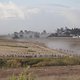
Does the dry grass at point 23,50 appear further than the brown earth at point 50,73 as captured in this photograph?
Yes

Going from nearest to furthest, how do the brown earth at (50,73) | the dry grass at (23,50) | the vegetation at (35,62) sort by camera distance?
the brown earth at (50,73)
the vegetation at (35,62)
the dry grass at (23,50)

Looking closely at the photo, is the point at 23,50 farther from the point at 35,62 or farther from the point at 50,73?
the point at 50,73

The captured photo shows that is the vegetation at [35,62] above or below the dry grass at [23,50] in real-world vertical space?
below

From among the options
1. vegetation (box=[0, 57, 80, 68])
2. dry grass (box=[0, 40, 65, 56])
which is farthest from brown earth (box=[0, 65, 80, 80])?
dry grass (box=[0, 40, 65, 56])

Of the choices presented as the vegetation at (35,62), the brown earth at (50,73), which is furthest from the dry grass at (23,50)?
the brown earth at (50,73)

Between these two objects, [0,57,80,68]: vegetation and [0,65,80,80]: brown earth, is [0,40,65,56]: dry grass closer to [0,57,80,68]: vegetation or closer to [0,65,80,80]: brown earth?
[0,57,80,68]: vegetation

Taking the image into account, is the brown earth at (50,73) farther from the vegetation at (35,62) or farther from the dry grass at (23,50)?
the dry grass at (23,50)

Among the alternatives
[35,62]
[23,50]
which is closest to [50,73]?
[35,62]

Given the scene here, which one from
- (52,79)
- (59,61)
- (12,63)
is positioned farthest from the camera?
(59,61)

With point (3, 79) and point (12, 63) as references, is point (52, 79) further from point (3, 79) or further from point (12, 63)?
point (12, 63)

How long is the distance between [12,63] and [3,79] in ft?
45.1

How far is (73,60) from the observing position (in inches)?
2270

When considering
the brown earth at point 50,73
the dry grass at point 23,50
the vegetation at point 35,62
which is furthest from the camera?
the dry grass at point 23,50

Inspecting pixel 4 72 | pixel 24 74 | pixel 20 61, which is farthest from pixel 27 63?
pixel 24 74
